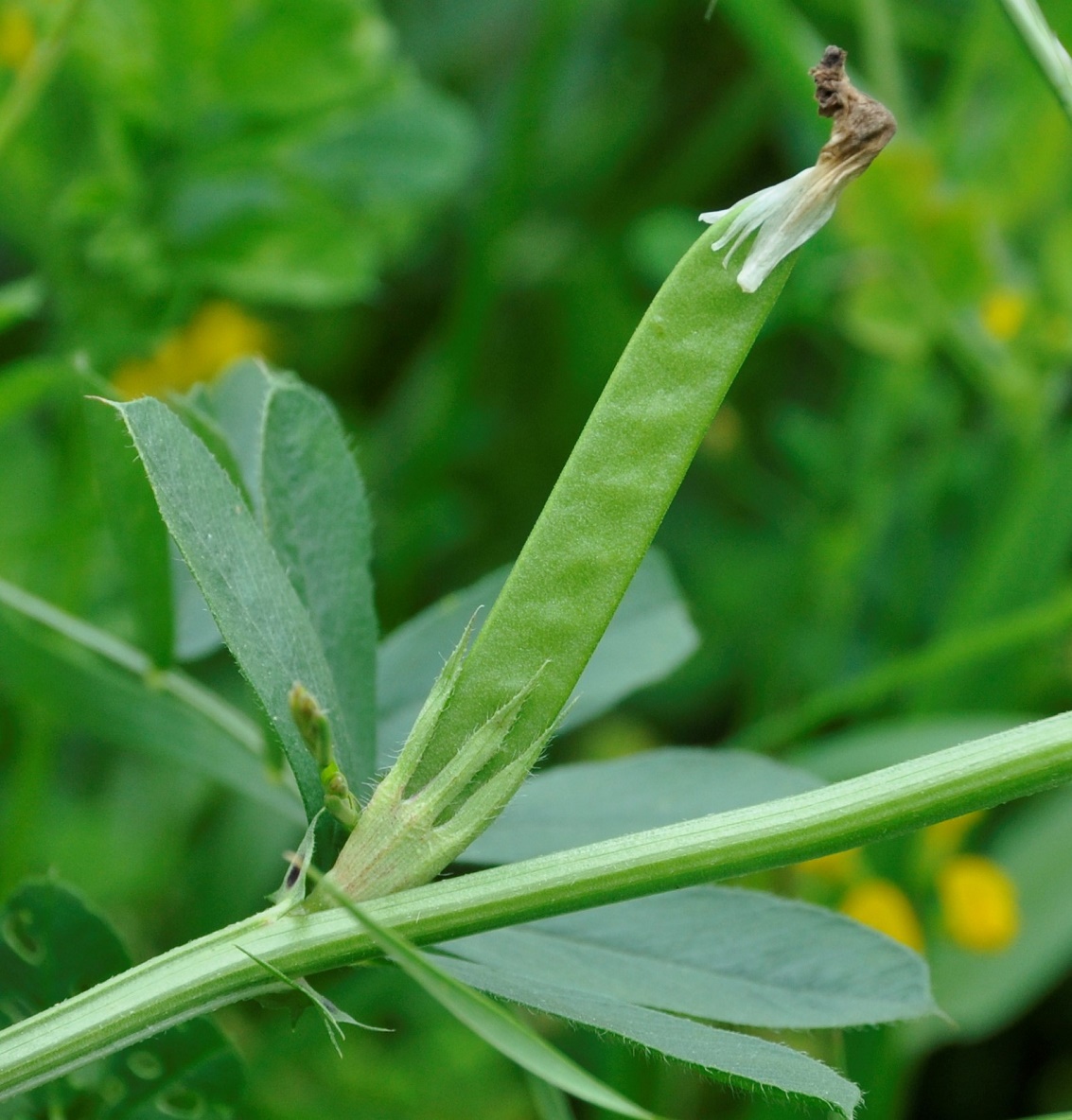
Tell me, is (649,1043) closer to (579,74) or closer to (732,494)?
(732,494)

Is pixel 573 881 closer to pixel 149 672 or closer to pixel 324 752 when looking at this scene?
pixel 324 752

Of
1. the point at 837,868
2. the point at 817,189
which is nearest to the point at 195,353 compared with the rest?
the point at 837,868

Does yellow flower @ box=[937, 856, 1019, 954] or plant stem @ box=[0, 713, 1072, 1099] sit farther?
yellow flower @ box=[937, 856, 1019, 954]

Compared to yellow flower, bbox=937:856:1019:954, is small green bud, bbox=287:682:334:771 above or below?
above

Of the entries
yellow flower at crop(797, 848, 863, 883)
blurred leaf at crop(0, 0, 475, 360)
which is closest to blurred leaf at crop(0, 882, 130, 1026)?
blurred leaf at crop(0, 0, 475, 360)

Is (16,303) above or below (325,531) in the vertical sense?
above

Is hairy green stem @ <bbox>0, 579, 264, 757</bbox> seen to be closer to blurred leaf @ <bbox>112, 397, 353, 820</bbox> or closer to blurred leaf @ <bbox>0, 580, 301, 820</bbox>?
blurred leaf @ <bbox>0, 580, 301, 820</bbox>

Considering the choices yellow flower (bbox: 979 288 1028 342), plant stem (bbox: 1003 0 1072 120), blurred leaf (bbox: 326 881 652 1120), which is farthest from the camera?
yellow flower (bbox: 979 288 1028 342)
